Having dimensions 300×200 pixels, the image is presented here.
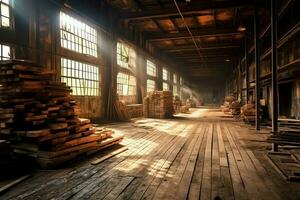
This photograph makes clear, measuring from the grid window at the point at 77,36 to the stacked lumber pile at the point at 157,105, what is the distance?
5471 millimetres

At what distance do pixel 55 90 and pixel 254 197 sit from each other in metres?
4.61

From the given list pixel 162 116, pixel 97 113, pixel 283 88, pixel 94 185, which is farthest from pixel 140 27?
pixel 94 185

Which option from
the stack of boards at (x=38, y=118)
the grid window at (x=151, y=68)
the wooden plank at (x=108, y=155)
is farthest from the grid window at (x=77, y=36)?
the grid window at (x=151, y=68)

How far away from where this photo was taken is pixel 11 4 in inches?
271

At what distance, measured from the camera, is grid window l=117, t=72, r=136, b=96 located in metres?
14.4

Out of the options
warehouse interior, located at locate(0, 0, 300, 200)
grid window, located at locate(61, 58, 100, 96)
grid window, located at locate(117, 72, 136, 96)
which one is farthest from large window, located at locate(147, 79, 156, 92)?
grid window, located at locate(61, 58, 100, 96)

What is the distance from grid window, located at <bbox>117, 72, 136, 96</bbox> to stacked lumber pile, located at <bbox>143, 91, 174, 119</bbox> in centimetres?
135

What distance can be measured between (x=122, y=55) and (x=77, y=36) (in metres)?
4.86

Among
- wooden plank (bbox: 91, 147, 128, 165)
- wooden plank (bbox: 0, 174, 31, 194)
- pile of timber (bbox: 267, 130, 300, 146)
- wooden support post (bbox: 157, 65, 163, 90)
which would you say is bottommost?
wooden plank (bbox: 0, 174, 31, 194)

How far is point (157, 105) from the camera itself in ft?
50.8

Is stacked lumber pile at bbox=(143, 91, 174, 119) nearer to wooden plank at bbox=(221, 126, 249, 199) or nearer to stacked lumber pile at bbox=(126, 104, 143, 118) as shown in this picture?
stacked lumber pile at bbox=(126, 104, 143, 118)

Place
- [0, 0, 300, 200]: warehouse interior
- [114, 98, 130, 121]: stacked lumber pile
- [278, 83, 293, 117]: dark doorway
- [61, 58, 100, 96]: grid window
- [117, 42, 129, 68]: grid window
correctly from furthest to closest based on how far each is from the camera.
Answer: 1. [117, 42, 129, 68]: grid window
2. [114, 98, 130, 121]: stacked lumber pile
3. [278, 83, 293, 117]: dark doorway
4. [61, 58, 100, 96]: grid window
5. [0, 0, 300, 200]: warehouse interior

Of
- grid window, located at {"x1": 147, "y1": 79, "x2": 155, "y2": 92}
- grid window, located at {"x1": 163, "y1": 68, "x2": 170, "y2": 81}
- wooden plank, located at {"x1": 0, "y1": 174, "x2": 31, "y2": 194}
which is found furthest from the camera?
grid window, located at {"x1": 163, "y1": 68, "x2": 170, "y2": 81}

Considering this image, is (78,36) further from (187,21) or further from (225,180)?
(225,180)
